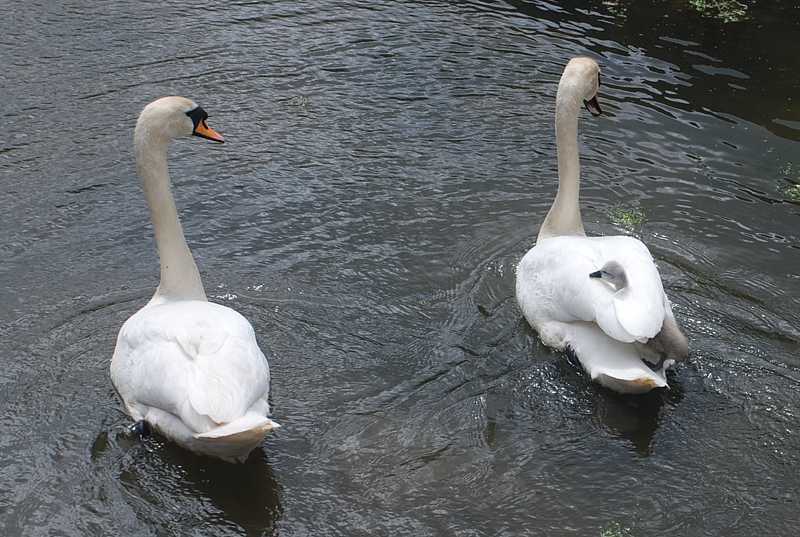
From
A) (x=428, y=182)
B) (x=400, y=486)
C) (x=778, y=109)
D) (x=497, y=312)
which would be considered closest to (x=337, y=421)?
(x=400, y=486)

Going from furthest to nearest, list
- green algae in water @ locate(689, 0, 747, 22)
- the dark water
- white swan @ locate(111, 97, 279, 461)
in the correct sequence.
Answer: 1. green algae in water @ locate(689, 0, 747, 22)
2. the dark water
3. white swan @ locate(111, 97, 279, 461)

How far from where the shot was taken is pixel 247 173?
26.6 feet

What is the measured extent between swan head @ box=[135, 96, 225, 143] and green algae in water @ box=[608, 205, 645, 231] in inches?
128

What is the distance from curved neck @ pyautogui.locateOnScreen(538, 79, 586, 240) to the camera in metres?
6.83

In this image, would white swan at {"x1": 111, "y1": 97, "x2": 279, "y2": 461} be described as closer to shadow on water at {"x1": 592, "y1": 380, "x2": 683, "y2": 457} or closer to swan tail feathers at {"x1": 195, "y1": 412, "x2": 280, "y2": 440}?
swan tail feathers at {"x1": 195, "y1": 412, "x2": 280, "y2": 440}

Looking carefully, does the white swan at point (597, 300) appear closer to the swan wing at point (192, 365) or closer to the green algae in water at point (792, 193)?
the swan wing at point (192, 365)

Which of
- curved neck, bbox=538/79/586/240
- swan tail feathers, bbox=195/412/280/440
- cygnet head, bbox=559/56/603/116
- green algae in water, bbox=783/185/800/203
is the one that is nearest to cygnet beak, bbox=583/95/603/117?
cygnet head, bbox=559/56/603/116

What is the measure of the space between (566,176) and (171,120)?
2712 mm

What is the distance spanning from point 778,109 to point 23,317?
6.92 meters

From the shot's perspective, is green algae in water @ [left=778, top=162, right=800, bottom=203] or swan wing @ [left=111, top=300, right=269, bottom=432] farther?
green algae in water @ [left=778, top=162, right=800, bottom=203]

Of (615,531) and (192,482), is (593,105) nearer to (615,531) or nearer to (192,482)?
(615,531)

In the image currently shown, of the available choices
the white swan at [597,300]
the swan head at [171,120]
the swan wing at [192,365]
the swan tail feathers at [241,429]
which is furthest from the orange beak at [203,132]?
the white swan at [597,300]

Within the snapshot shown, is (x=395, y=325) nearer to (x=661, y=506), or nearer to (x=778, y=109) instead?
(x=661, y=506)

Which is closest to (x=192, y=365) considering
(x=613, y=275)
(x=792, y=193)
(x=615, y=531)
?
(x=615, y=531)
